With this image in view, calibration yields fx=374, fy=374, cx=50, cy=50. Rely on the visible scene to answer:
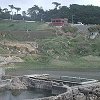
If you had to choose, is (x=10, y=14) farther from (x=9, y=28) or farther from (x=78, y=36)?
(x=78, y=36)

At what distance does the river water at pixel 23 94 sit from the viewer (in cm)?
4376

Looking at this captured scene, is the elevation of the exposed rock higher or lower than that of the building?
lower

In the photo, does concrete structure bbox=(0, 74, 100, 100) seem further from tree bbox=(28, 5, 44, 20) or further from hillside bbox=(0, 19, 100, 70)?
tree bbox=(28, 5, 44, 20)

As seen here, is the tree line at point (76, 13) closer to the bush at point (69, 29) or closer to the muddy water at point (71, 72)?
the bush at point (69, 29)

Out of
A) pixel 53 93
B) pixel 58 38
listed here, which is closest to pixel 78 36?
pixel 58 38

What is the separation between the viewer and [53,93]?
4706 centimetres

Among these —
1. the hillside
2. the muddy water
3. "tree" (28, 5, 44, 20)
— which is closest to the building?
the hillside

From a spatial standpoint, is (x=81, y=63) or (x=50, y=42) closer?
(x=81, y=63)

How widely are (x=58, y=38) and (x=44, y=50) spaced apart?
11798mm

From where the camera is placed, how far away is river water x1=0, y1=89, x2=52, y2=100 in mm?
43756

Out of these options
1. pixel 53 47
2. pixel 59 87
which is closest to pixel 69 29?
pixel 53 47

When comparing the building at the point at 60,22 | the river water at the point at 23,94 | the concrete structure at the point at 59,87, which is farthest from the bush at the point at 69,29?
the river water at the point at 23,94

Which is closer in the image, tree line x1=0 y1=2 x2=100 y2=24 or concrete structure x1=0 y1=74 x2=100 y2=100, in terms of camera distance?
concrete structure x1=0 y1=74 x2=100 y2=100

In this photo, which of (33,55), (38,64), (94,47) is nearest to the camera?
(38,64)
